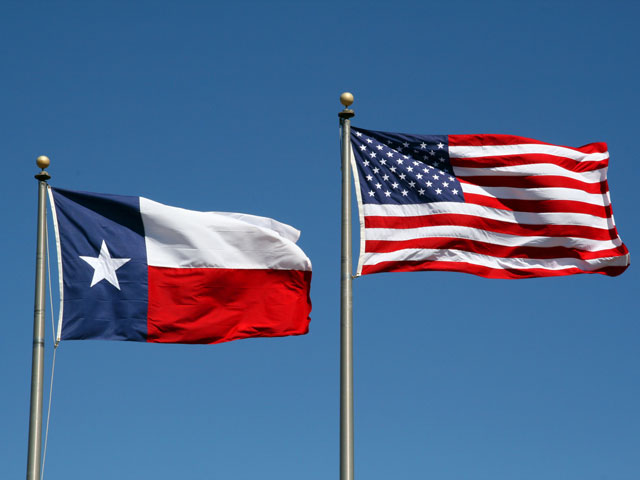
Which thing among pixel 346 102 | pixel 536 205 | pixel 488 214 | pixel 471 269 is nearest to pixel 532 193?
pixel 536 205

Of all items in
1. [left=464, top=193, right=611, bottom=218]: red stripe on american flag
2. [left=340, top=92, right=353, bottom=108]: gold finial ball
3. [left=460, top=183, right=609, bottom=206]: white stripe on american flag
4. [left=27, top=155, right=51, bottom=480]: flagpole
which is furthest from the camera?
[left=460, top=183, right=609, bottom=206]: white stripe on american flag

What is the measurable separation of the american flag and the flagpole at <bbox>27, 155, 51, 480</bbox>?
5.38 m

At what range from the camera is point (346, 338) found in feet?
63.0

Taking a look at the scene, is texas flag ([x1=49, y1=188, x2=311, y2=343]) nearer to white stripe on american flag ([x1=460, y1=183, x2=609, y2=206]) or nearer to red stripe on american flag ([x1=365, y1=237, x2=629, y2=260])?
red stripe on american flag ([x1=365, y1=237, x2=629, y2=260])

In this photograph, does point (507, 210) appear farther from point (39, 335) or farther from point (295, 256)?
point (39, 335)

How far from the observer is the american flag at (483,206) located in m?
21.3

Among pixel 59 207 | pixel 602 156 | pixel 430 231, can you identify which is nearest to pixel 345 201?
pixel 430 231

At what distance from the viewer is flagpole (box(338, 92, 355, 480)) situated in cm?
1853

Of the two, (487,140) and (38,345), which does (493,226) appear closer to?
(487,140)

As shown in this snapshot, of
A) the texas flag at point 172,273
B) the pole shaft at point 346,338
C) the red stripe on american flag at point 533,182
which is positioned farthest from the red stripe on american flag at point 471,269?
the texas flag at point 172,273

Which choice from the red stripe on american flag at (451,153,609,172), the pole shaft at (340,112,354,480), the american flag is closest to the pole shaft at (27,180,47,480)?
the pole shaft at (340,112,354,480)

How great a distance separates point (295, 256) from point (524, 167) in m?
4.74

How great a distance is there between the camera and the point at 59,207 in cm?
2142

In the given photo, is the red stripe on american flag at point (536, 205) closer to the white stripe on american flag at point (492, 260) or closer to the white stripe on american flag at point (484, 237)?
the white stripe on american flag at point (484, 237)
